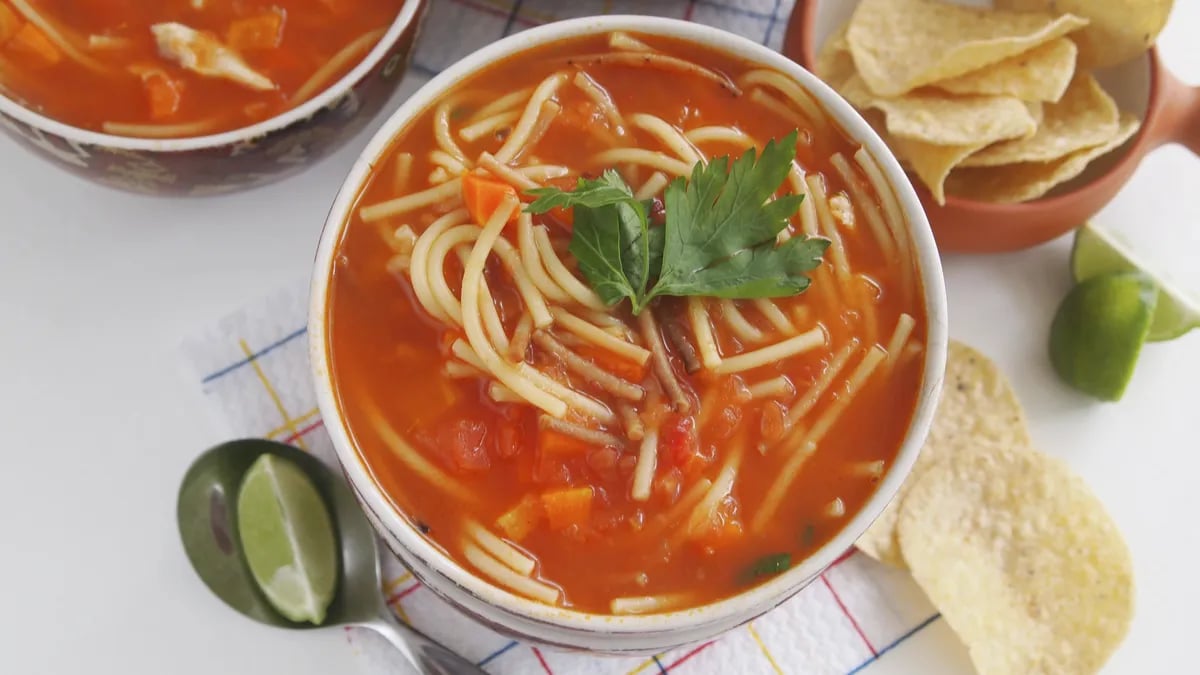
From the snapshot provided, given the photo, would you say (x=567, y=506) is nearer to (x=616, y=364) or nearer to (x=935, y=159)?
(x=616, y=364)

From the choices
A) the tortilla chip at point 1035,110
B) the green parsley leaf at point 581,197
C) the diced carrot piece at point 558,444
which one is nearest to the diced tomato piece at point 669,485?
the diced carrot piece at point 558,444

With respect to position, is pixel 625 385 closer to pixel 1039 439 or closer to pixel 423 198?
pixel 423 198

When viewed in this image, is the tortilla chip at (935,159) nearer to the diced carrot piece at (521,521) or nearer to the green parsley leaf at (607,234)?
the green parsley leaf at (607,234)

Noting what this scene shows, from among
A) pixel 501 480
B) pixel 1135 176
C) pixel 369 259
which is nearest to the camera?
pixel 501 480

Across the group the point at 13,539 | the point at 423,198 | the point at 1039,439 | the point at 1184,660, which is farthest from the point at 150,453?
the point at 1184,660

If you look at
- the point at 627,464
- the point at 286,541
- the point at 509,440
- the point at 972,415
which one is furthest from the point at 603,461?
the point at 972,415

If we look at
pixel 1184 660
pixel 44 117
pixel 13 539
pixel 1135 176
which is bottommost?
pixel 1184 660

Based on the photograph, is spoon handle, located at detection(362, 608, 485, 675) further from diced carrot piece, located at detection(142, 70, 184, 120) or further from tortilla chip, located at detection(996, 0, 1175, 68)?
tortilla chip, located at detection(996, 0, 1175, 68)
